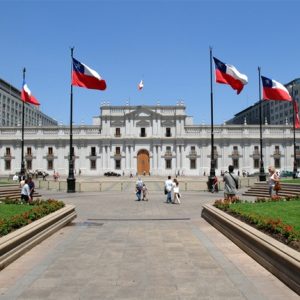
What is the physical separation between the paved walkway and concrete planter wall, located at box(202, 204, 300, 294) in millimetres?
141

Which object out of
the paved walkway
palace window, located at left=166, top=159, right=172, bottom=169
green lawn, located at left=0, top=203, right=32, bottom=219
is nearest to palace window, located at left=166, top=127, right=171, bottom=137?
palace window, located at left=166, top=159, right=172, bottom=169

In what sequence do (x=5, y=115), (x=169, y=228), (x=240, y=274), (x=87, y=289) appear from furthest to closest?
(x=5, y=115), (x=169, y=228), (x=240, y=274), (x=87, y=289)

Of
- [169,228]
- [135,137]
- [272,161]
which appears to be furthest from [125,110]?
[169,228]

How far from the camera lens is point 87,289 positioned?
614 centimetres

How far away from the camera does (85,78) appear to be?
86.7ft

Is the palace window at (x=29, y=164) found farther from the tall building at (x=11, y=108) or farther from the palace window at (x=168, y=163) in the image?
the palace window at (x=168, y=163)

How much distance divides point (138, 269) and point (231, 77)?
2062 centimetres

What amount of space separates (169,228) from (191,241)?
232 cm

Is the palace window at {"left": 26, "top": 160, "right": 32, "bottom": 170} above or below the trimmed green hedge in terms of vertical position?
above

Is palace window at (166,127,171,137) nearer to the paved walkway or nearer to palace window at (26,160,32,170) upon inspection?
palace window at (26,160,32,170)

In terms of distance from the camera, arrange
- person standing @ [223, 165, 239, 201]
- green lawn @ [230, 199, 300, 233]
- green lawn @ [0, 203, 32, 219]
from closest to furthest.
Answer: green lawn @ [230, 199, 300, 233] < green lawn @ [0, 203, 32, 219] < person standing @ [223, 165, 239, 201]

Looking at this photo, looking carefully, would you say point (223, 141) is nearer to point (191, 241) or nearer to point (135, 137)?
point (135, 137)

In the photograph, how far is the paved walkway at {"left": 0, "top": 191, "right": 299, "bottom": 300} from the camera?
19.6ft

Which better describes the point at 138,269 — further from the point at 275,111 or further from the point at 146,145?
the point at 275,111
